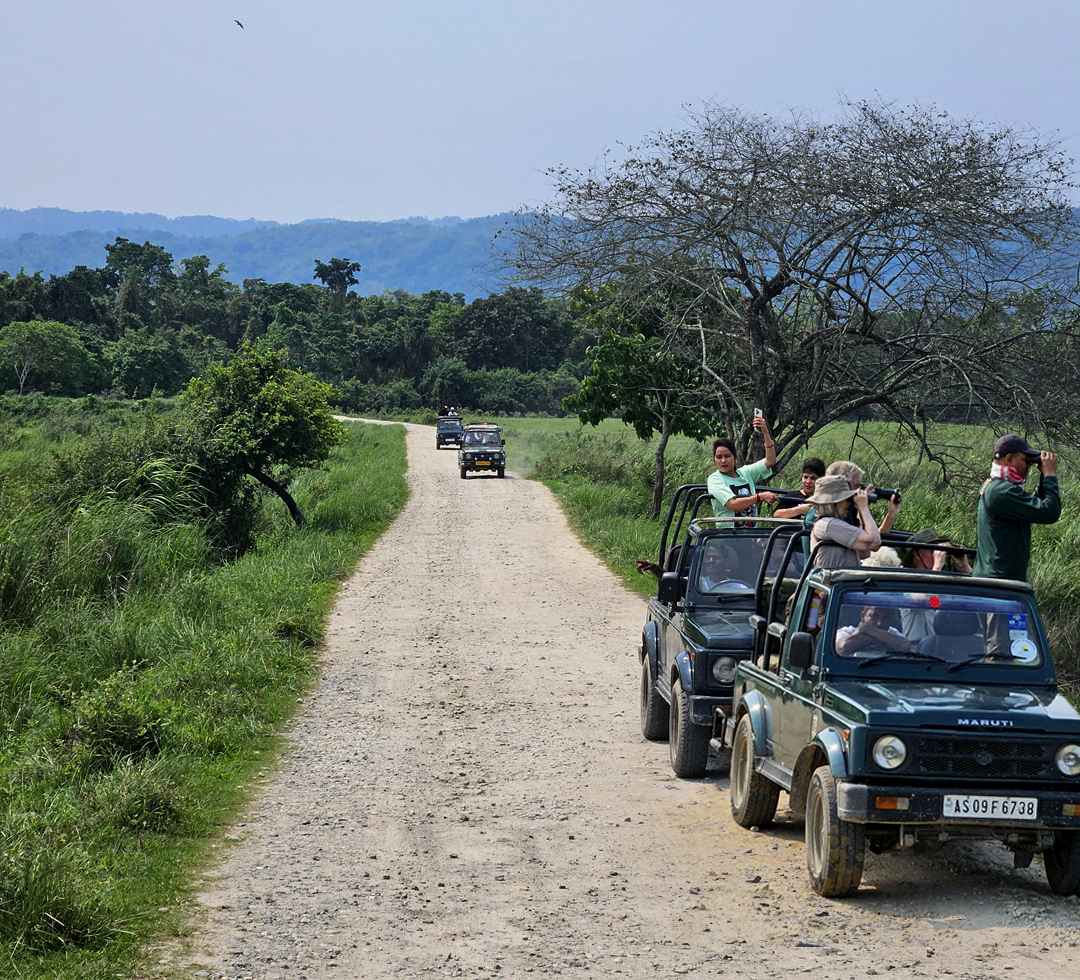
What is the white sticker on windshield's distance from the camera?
6430 mm

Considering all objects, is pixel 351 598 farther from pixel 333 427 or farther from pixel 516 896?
pixel 516 896

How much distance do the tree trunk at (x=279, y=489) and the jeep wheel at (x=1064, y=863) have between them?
2048 centimetres

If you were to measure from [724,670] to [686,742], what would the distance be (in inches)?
22.3

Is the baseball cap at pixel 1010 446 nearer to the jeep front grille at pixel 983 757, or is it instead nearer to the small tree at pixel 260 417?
the jeep front grille at pixel 983 757

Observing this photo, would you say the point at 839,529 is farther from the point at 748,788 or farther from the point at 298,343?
the point at 298,343

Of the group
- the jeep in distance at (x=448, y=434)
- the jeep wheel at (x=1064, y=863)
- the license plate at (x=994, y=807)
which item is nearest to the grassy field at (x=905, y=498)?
the jeep wheel at (x=1064, y=863)

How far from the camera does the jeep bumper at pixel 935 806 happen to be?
5.65 metres

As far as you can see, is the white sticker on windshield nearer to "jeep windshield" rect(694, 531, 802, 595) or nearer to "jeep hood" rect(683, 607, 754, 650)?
"jeep hood" rect(683, 607, 754, 650)

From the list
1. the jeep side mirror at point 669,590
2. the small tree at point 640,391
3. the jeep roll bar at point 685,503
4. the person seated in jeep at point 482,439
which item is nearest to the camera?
the jeep side mirror at point 669,590

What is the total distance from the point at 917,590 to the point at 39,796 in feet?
18.4

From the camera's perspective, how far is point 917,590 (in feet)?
21.6

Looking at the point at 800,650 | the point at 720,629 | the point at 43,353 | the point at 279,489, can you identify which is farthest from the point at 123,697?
the point at 43,353

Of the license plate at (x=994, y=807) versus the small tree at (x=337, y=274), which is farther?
the small tree at (x=337, y=274)

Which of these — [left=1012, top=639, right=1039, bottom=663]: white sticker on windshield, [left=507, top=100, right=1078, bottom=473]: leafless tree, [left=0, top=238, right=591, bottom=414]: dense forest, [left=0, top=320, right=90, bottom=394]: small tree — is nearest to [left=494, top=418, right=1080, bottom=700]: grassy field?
[left=507, top=100, right=1078, bottom=473]: leafless tree
